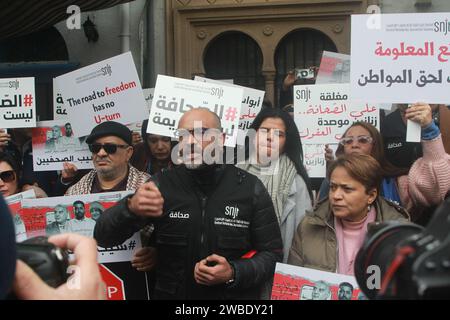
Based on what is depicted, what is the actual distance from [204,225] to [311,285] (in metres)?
0.55

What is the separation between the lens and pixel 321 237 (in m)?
3.36

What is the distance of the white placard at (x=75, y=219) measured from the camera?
3676 millimetres

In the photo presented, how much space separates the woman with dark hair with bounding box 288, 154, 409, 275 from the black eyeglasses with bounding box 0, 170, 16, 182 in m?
1.98

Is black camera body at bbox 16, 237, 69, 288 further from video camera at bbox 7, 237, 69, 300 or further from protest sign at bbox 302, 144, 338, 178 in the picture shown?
protest sign at bbox 302, 144, 338, 178

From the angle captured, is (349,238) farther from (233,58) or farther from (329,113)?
(233,58)

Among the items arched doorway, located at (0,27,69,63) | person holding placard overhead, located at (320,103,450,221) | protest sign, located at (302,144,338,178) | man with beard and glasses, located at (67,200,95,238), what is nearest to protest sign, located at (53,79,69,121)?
man with beard and glasses, located at (67,200,95,238)

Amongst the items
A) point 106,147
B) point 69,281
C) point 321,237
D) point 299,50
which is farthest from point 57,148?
point 299,50

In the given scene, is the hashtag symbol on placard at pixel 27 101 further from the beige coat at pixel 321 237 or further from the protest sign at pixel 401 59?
the beige coat at pixel 321 237

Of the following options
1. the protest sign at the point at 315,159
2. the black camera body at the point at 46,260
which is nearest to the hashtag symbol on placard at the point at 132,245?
the protest sign at the point at 315,159

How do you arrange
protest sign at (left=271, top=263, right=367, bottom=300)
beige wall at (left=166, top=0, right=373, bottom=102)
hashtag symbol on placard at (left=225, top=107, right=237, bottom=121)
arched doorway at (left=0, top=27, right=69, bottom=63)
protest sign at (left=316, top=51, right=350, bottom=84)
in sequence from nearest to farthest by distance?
1. protest sign at (left=271, top=263, right=367, bottom=300)
2. hashtag symbol on placard at (left=225, top=107, right=237, bottom=121)
3. protest sign at (left=316, top=51, right=350, bottom=84)
4. beige wall at (left=166, top=0, right=373, bottom=102)
5. arched doorway at (left=0, top=27, right=69, bottom=63)

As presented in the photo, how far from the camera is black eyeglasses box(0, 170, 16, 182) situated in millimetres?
4406

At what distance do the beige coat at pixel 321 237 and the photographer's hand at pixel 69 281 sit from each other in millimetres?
1798

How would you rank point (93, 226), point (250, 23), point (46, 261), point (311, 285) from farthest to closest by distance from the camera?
point (250, 23)
point (93, 226)
point (311, 285)
point (46, 261)

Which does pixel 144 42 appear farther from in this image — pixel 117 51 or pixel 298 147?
pixel 298 147
